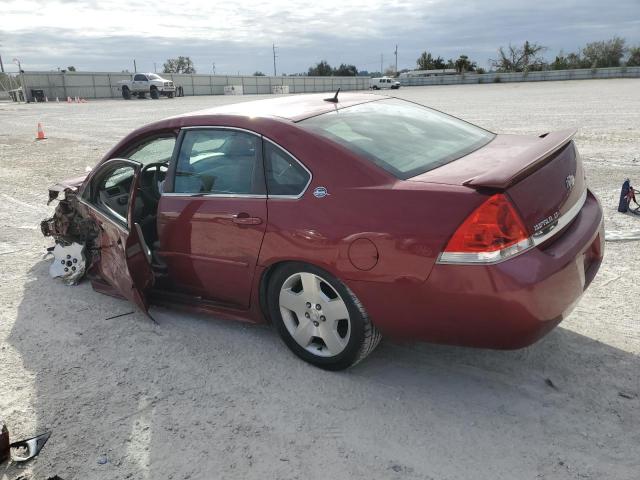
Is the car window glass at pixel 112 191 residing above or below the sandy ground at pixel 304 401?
above

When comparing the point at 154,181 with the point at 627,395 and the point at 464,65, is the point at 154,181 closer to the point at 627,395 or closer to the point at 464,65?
the point at 627,395

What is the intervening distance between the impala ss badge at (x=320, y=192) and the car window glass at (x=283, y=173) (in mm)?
98

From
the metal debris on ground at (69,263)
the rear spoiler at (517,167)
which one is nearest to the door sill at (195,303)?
the metal debris on ground at (69,263)

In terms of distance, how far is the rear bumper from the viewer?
8.34 feet

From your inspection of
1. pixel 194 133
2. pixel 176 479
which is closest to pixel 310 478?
pixel 176 479

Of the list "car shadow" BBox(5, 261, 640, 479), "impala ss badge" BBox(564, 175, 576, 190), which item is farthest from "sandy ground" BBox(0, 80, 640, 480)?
"impala ss badge" BBox(564, 175, 576, 190)

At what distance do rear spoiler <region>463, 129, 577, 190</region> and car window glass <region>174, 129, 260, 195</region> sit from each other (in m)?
1.41

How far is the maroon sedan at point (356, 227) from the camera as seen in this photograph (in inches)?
103

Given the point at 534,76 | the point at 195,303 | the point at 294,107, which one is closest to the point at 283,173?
the point at 294,107

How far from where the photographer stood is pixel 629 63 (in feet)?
210

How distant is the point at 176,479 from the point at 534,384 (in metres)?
1.96

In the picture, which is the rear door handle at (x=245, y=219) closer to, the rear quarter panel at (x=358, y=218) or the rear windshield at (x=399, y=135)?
the rear quarter panel at (x=358, y=218)

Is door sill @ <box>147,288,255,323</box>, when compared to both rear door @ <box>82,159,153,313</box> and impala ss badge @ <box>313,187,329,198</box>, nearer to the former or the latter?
rear door @ <box>82,159,153,313</box>

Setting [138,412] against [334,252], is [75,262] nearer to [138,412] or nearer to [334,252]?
[138,412]
